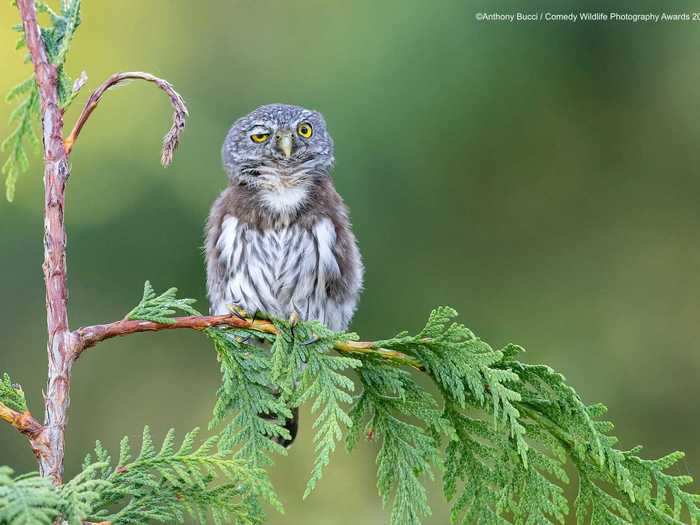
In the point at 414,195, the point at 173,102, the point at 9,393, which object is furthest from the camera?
the point at 414,195

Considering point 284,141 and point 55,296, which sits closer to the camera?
point 55,296

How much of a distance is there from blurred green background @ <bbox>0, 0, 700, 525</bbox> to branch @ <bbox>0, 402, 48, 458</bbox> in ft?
10.8

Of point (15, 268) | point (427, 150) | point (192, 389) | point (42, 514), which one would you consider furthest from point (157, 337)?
point (42, 514)

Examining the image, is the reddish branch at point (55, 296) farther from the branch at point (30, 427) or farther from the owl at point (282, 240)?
the owl at point (282, 240)

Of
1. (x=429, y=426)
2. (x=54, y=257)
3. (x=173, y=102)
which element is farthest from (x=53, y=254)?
(x=429, y=426)

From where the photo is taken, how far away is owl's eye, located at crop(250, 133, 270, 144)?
3.64m

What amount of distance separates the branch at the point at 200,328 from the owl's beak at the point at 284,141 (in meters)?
1.43

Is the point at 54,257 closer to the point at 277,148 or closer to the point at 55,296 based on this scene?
the point at 55,296

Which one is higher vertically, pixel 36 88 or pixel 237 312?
pixel 36 88

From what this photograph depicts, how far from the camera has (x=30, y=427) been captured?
5.78ft

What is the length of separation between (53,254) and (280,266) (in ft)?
4.87

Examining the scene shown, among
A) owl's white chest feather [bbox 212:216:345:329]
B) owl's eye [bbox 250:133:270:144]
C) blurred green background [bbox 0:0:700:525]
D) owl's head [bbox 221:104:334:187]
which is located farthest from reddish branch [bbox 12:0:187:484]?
blurred green background [bbox 0:0:700:525]

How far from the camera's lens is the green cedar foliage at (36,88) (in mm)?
1954

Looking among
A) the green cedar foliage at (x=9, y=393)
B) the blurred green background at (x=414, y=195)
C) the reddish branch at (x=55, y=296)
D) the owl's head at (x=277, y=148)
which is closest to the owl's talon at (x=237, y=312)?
the reddish branch at (x=55, y=296)
